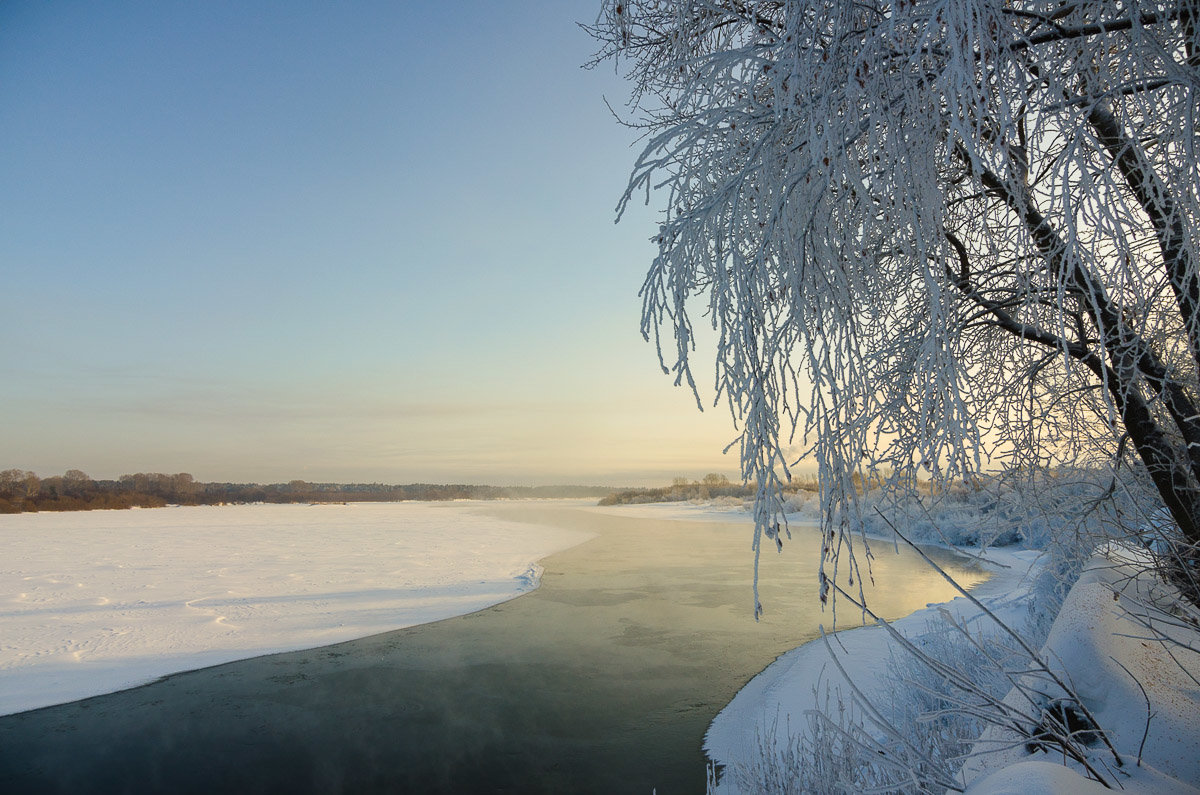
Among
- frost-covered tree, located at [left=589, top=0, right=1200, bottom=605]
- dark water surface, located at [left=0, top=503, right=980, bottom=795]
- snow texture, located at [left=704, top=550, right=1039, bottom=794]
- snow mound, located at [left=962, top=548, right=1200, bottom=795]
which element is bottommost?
dark water surface, located at [left=0, top=503, right=980, bottom=795]

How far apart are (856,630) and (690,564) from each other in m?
8.57

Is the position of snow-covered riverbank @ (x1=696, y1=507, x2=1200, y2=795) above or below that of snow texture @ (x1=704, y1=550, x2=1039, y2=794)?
above

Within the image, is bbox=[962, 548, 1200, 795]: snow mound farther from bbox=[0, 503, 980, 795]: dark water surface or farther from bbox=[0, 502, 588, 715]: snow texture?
bbox=[0, 502, 588, 715]: snow texture

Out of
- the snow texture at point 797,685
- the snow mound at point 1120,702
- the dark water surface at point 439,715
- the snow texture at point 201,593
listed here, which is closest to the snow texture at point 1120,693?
the snow mound at point 1120,702

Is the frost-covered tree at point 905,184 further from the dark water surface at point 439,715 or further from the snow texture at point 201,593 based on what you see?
the snow texture at point 201,593

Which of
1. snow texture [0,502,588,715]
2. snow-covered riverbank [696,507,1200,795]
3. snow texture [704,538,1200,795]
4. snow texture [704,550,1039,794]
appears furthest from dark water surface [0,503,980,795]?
snow texture [704,538,1200,795]

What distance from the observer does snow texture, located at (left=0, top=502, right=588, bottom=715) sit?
25.0ft

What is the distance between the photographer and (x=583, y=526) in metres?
32.5

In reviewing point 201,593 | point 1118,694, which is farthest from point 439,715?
point 201,593

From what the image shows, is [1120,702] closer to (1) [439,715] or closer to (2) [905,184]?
(2) [905,184]

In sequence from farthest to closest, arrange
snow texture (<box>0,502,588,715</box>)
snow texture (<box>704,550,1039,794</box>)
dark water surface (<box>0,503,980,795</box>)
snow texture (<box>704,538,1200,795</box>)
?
snow texture (<box>0,502,588,715</box>) → snow texture (<box>704,550,1039,794</box>) → dark water surface (<box>0,503,980,795</box>) → snow texture (<box>704,538,1200,795</box>)

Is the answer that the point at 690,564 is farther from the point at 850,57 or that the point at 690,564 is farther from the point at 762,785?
the point at 850,57

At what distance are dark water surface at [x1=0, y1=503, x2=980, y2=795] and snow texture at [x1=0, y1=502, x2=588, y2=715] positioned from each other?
70cm

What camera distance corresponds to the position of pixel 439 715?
6.39 meters
